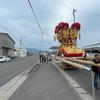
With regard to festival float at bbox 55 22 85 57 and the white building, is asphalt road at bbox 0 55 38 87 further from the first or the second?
the white building

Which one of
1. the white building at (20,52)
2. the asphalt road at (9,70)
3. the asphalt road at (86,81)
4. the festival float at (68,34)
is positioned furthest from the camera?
the white building at (20,52)

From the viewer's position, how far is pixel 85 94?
405 inches

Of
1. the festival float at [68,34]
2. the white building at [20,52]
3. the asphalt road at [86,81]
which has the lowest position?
the asphalt road at [86,81]

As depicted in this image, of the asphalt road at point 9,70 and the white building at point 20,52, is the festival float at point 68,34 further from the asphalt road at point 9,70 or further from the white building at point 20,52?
the white building at point 20,52

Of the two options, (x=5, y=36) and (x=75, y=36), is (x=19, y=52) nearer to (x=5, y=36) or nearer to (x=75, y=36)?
(x=5, y=36)

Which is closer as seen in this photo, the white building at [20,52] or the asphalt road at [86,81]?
the asphalt road at [86,81]

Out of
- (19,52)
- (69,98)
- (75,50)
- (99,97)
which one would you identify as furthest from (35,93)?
(19,52)

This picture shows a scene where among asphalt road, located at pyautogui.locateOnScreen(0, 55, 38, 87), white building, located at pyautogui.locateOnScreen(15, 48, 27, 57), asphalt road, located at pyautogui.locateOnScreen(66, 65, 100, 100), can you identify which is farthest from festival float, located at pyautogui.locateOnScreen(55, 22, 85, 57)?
white building, located at pyautogui.locateOnScreen(15, 48, 27, 57)

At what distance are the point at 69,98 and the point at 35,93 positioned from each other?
1.83m

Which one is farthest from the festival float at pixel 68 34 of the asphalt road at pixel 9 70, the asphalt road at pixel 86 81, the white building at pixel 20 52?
the white building at pixel 20 52

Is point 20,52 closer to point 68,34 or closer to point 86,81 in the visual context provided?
point 68,34

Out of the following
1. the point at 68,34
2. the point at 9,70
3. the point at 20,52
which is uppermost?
the point at 20,52

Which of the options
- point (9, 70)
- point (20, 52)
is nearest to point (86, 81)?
point (9, 70)

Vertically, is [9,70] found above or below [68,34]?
below
